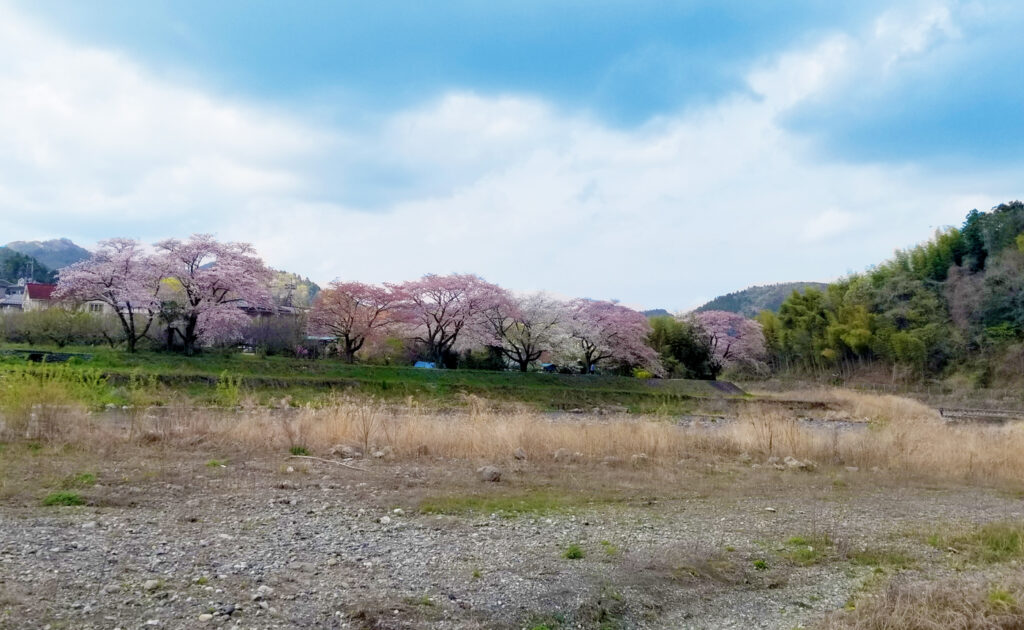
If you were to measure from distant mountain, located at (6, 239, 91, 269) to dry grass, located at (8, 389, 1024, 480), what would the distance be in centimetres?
17692

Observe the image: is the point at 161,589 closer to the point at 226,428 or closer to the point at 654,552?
the point at 654,552

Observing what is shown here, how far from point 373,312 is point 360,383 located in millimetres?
7973

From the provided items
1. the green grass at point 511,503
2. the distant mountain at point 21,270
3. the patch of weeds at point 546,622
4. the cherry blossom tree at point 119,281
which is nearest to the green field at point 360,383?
the cherry blossom tree at point 119,281

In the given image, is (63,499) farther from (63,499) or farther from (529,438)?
(529,438)

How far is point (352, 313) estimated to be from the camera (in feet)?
116

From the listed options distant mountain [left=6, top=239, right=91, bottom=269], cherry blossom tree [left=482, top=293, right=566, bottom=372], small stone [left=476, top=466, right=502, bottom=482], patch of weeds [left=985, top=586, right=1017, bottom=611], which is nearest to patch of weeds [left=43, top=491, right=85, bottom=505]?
small stone [left=476, top=466, right=502, bottom=482]

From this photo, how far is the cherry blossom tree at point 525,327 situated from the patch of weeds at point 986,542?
30.4 m

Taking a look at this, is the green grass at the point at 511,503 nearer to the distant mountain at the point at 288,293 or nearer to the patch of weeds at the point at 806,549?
the patch of weeds at the point at 806,549

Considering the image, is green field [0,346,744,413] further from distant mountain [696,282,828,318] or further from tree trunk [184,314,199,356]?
distant mountain [696,282,828,318]

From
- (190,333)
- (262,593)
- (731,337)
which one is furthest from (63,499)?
(731,337)

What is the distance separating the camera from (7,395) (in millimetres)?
10945

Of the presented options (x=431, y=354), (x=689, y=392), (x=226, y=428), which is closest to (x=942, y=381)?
(x=689, y=392)

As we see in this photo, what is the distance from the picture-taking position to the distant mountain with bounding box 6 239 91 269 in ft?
546

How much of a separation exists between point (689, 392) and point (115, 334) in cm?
2865
